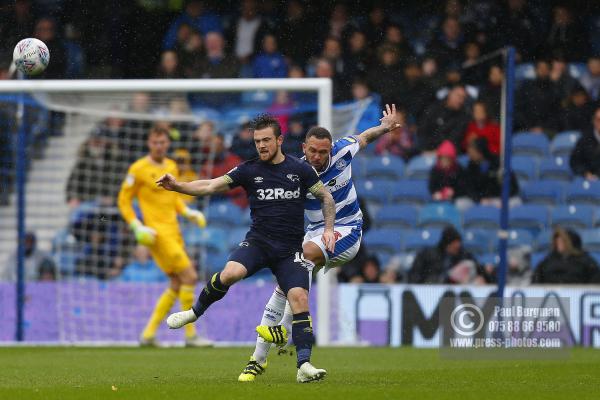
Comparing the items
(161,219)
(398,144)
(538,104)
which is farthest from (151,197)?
(538,104)

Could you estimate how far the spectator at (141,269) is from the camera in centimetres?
1623

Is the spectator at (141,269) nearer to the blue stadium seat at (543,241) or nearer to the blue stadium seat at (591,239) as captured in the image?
the blue stadium seat at (543,241)

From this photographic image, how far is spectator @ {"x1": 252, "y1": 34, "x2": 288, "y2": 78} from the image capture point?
1941 cm

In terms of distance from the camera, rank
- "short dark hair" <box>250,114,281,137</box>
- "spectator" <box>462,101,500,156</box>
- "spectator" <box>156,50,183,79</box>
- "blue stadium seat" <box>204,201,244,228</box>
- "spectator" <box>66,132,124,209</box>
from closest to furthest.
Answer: "short dark hair" <box>250,114,281,137</box>, "spectator" <box>66,132,124,209</box>, "blue stadium seat" <box>204,201,244,228</box>, "spectator" <box>462,101,500,156</box>, "spectator" <box>156,50,183,79</box>

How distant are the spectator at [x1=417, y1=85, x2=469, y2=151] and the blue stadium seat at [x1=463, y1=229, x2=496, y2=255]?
1501 mm

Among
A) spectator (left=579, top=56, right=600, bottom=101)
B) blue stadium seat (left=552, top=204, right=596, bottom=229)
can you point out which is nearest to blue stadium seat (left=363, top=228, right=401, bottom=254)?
blue stadium seat (left=552, top=204, right=596, bottom=229)

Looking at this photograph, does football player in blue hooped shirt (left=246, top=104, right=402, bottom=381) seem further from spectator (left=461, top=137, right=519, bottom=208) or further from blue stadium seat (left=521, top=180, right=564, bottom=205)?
blue stadium seat (left=521, top=180, right=564, bottom=205)

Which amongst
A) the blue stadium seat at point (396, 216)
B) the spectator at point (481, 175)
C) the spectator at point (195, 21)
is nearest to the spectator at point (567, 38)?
the spectator at point (481, 175)

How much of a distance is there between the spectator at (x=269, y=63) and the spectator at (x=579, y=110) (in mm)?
4684

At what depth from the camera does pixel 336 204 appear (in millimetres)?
10242

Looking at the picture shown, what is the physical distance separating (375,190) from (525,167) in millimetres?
2433

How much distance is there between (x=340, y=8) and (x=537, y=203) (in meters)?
5.29

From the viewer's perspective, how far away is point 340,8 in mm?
20766

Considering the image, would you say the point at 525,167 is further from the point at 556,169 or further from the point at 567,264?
the point at 567,264
